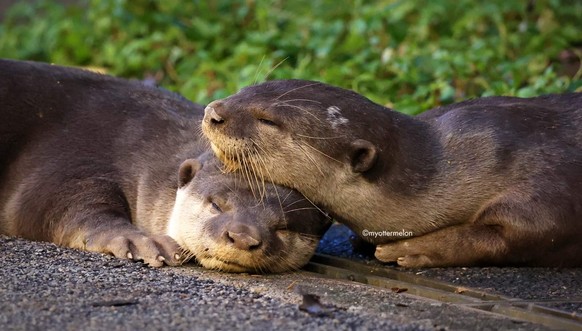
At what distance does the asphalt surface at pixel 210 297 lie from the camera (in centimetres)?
394

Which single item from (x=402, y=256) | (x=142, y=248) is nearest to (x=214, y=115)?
(x=142, y=248)

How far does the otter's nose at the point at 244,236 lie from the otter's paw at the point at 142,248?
1.12 ft

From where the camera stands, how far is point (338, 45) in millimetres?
9172

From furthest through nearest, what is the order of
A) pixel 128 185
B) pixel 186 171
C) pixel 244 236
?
pixel 128 185
pixel 186 171
pixel 244 236

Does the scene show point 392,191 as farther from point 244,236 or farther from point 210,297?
point 210,297

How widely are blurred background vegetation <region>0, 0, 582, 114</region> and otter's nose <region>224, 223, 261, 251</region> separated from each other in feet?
8.64

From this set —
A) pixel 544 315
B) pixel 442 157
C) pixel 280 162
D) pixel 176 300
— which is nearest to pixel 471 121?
pixel 442 157

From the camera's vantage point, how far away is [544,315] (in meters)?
4.30

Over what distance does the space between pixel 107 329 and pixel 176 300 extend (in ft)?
1.80

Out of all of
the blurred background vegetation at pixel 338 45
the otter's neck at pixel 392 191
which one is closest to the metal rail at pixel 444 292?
the otter's neck at pixel 392 191

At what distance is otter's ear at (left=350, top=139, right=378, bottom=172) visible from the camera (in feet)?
16.9

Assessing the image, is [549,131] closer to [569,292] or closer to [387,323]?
[569,292]

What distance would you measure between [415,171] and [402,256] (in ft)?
1.34

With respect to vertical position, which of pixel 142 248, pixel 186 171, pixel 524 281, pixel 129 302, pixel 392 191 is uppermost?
pixel 392 191
